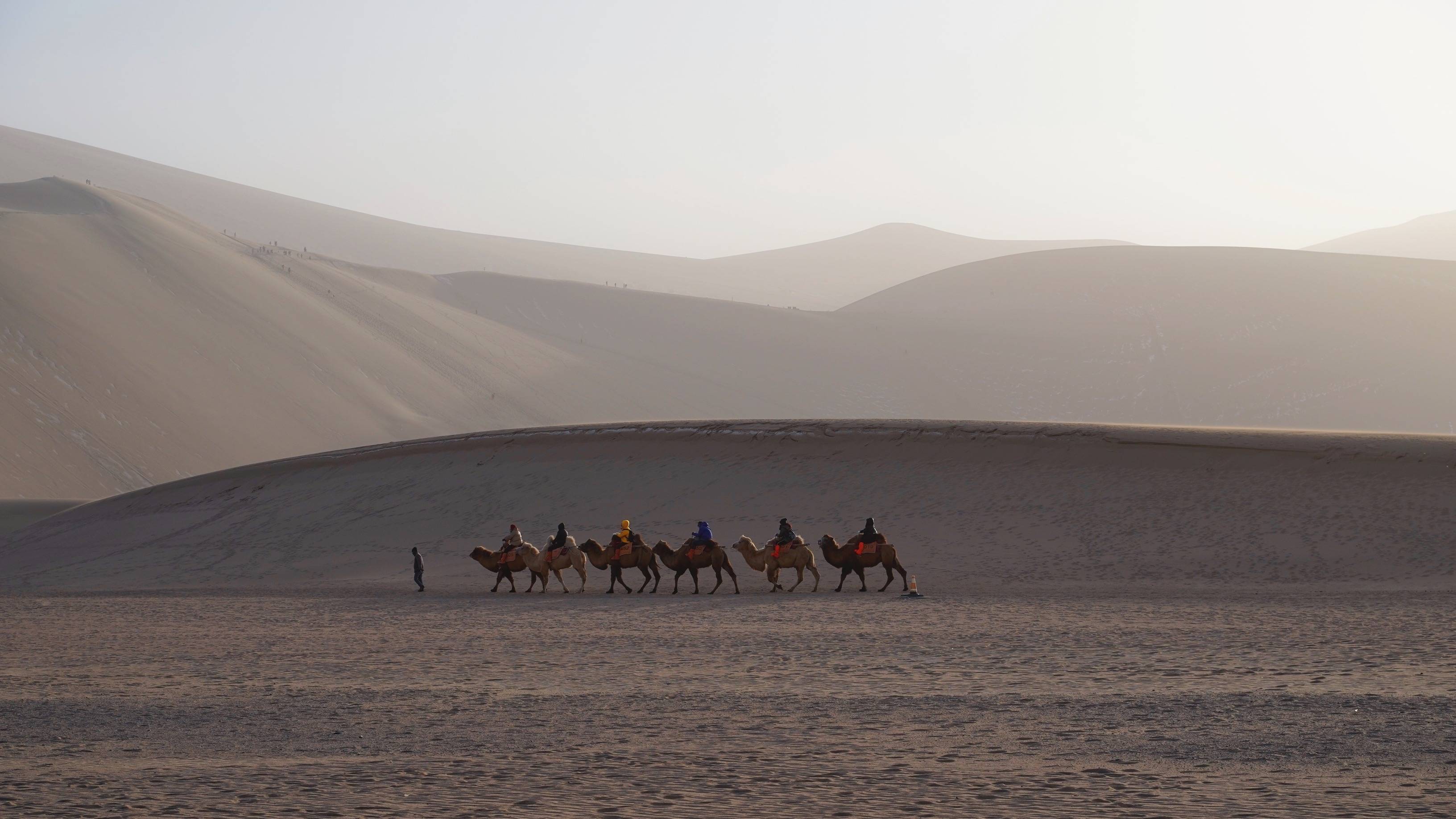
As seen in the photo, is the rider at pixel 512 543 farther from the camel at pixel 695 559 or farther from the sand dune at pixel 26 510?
the sand dune at pixel 26 510

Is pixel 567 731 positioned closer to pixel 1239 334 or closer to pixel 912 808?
pixel 912 808

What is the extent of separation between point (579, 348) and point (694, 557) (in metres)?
60.3

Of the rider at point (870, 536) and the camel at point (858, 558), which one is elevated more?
the rider at point (870, 536)

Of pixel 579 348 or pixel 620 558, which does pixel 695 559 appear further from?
pixel 579 348

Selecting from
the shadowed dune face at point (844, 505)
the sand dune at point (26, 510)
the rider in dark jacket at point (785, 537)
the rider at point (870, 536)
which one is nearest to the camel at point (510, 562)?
the shadowed dune face at point (844, 505)

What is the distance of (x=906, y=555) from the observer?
27.4m

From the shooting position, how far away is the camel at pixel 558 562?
22938 millimetres

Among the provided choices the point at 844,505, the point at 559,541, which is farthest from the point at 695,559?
the point at 844,505

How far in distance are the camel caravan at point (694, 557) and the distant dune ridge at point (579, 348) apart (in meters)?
29.7

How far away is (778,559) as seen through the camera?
2233 centimetres

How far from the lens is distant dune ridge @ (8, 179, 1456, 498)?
179 ft

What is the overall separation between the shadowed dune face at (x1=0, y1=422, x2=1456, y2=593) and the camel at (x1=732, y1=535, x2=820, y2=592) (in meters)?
2.41

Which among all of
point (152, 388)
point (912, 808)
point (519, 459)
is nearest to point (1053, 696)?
point (912, 808)

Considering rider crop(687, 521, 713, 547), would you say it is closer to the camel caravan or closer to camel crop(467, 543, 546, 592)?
the camel caravan
